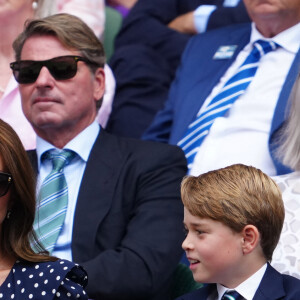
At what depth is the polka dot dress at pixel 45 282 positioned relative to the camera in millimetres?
2279

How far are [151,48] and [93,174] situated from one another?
129 centimetres

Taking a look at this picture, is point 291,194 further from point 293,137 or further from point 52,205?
point 52,205

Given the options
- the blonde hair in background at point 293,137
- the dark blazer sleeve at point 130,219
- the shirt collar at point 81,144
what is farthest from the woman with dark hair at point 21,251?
the blonde hair in background at point 293,137

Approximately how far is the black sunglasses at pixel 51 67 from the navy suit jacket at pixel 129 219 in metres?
0.29

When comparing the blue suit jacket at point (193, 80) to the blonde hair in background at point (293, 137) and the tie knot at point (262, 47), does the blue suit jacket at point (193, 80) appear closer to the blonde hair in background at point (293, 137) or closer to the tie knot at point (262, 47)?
the tie knot at point (262, 47)

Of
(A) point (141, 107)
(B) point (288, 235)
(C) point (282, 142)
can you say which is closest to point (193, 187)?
(B) point (288, 235)

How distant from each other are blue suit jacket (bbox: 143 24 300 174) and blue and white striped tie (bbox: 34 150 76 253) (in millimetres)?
668

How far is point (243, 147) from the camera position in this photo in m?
3.39

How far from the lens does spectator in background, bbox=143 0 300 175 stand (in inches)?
133

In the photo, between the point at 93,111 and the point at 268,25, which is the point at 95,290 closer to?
the point at 93,111

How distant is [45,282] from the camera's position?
229 centimetres

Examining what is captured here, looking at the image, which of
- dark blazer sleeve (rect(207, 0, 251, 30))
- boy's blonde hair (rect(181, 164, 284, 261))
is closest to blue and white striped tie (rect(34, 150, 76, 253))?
boy's blonde hair (rect(181, 164, 284, 261))

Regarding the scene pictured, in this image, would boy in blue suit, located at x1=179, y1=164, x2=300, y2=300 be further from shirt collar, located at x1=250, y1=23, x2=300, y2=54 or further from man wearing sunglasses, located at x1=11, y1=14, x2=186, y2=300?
shirt collar, located at x1=250, y1=23, x2=300, y2=54

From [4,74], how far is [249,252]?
189cm
